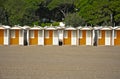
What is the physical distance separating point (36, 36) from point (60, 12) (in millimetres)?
60575

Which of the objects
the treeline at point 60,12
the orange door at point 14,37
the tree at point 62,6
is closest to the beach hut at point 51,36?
the orange door at point 14,37

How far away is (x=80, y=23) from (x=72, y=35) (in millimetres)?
34082

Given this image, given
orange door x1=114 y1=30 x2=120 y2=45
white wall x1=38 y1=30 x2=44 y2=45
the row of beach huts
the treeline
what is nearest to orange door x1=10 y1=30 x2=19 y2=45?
the row of beach huts

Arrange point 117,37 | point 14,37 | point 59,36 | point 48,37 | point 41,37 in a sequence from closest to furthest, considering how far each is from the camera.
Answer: point 14,37 < point 41,37 < point 48,37 < point 59,36 < point 117,37

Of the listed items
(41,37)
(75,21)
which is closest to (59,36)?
(41,37)

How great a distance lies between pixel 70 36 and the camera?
36.4 meters

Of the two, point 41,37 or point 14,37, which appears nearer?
point 14,37

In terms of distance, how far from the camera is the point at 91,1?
6256 cm

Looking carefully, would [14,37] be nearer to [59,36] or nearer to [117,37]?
[59,36]

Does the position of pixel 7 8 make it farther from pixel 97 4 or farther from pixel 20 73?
pixel 20 73

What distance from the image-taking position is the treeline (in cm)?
5581

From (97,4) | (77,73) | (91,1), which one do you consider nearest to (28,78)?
(77,73)

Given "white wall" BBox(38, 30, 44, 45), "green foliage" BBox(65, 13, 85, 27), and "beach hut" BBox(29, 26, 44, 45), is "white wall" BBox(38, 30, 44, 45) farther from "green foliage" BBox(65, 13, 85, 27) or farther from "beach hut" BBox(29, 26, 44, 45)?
"green foliage" BBox(65, 13, 85, 27)

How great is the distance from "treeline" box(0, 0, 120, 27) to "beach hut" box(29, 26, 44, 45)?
820 inches
